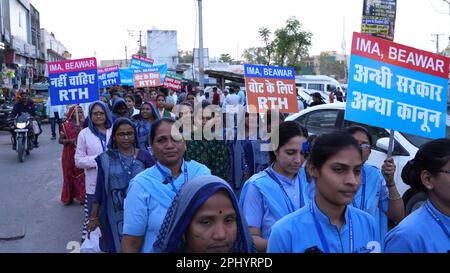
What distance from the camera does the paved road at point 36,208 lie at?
620cm

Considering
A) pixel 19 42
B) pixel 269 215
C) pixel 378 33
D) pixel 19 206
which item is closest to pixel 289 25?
pixel 19 42

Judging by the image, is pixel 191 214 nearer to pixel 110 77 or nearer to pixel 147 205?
pixel 147 205

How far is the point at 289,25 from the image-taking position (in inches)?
1576

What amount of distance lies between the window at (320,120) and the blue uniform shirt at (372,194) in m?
3.93

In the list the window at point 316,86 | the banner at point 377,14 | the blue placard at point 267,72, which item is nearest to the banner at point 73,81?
the blue placard at point 267,72

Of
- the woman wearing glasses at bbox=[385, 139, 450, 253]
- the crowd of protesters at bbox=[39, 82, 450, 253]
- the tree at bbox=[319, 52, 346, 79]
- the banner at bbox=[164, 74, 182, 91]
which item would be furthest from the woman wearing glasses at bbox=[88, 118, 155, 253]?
the tree at bbox=[319, 52, 346, 79]

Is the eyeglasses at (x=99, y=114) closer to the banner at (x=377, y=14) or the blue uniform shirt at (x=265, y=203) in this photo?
the blue uniform shirt at (x=265, y=203)

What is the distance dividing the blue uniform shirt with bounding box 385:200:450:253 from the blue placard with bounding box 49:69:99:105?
20.4 ft

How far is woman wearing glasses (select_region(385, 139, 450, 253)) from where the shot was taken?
242 centimetres

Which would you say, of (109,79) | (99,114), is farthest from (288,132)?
(109,79)

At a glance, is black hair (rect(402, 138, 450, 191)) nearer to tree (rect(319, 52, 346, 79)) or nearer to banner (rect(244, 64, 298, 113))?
banner (rect(244, 64, 298, 113))

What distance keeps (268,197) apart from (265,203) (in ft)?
0.14
